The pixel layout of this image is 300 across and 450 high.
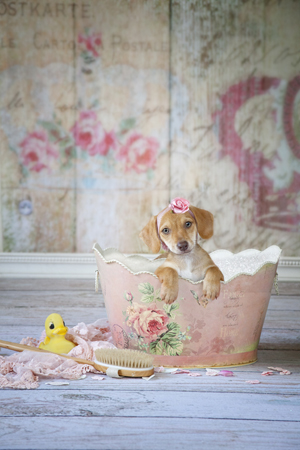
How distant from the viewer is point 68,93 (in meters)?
3.43

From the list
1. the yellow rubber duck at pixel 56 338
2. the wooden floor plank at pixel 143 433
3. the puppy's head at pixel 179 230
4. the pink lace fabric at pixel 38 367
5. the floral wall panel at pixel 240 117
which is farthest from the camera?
the floral wall panel at pixel 240 117

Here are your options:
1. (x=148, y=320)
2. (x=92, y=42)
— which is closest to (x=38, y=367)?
(x=148, y=320)

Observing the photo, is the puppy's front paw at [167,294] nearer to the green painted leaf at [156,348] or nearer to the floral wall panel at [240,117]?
the green painted leaf at [156,348]

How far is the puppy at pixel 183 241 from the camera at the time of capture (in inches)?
52.8

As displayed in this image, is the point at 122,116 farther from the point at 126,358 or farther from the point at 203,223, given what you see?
the point at 126,358

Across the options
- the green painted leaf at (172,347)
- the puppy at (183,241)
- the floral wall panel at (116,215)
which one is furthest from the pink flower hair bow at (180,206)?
the floral wall panel at (116,215)

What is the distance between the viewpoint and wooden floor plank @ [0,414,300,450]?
3.01ft

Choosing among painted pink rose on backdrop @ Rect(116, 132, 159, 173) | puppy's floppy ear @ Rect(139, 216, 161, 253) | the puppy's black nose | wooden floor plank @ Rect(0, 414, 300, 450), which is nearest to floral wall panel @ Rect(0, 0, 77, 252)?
painted pink rose on backdrop @ Rect(116, 132, 159, 173)

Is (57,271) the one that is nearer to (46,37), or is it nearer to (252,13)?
(46,37)

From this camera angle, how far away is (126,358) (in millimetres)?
1292

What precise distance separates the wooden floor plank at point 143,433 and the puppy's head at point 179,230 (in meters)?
0.49

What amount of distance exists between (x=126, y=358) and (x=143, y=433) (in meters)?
0.33

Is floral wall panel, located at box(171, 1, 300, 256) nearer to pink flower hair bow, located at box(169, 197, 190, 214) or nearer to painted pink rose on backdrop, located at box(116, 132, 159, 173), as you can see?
painted pink rose on backdrop, located at box(116, 132, 159, 173)

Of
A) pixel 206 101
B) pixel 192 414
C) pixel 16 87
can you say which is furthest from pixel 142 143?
pixel 192 414
